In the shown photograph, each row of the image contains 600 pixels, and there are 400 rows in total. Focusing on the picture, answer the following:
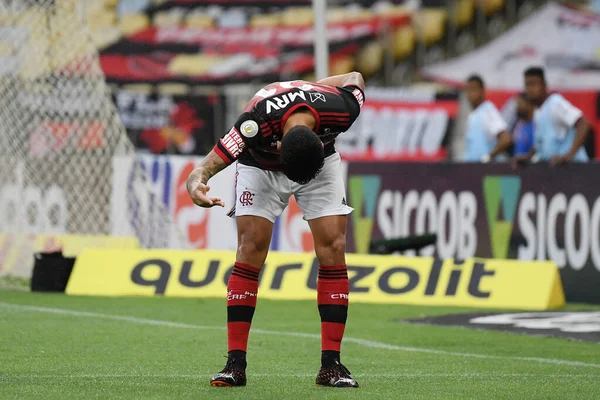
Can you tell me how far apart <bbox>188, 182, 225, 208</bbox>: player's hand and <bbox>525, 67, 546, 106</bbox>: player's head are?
25.6ft

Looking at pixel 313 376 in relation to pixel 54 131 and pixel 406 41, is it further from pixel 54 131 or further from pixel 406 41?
pixel 406 41

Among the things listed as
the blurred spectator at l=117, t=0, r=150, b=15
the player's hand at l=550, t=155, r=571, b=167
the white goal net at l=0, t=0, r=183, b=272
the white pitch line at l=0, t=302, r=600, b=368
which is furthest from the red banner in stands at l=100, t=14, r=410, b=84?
the white pitch line at l=0, t=302, r=600, b=368

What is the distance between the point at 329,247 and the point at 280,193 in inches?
15.9

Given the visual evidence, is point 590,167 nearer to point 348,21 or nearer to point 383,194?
point 383,194

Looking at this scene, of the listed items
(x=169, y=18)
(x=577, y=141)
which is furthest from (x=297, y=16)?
(x=577, y=141)

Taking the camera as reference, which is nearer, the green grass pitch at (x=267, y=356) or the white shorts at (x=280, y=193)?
the green grass pitch at (x=267, y=356)

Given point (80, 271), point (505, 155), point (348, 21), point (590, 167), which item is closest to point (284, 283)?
point (80, 271)

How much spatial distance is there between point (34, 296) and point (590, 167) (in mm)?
5540

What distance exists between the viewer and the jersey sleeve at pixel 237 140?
23.9 feet

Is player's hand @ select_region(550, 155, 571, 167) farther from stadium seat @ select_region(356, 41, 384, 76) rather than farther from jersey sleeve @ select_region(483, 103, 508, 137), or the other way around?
stadium seat @ select_region(356, 41, 384, 76)

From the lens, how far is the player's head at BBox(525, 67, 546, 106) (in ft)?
47.1

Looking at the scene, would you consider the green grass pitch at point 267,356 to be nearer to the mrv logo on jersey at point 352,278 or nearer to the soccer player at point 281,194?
the soccer player at point 281,194

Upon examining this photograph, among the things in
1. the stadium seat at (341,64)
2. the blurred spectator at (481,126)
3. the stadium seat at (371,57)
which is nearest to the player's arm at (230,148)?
the blurred spectator at (481,126)

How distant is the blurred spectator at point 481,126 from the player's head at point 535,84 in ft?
2.61
